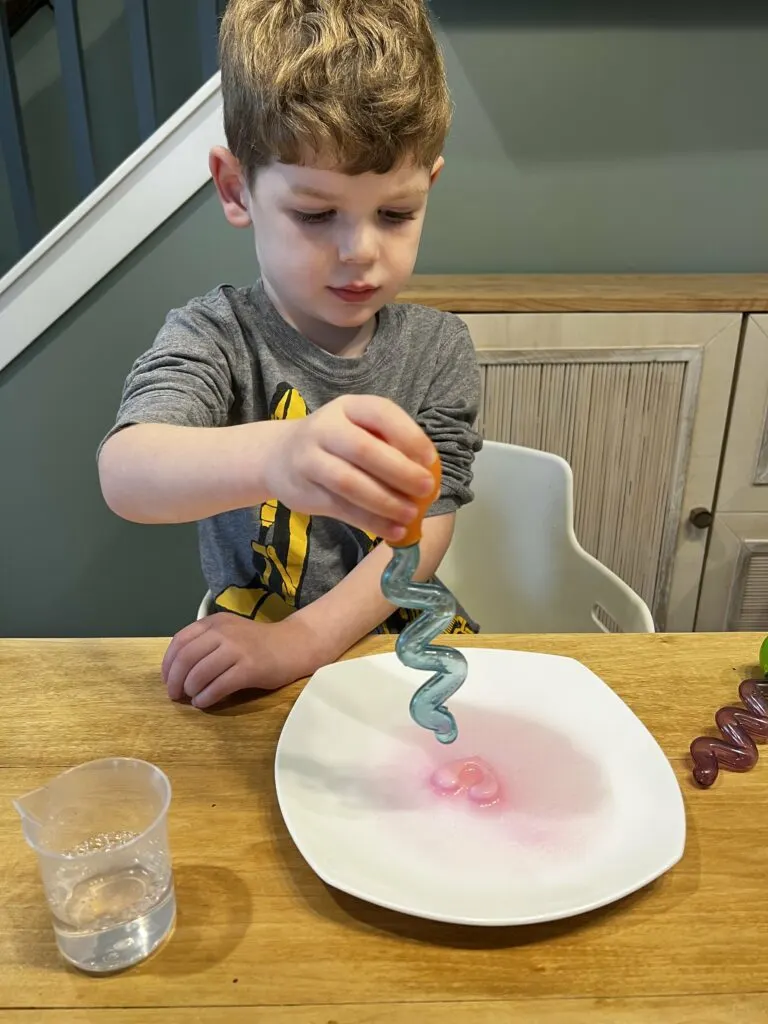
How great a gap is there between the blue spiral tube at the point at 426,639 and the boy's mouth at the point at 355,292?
376mm

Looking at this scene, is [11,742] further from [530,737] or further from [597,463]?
[597,463]

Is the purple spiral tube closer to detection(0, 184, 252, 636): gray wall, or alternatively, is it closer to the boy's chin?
the boy's chin

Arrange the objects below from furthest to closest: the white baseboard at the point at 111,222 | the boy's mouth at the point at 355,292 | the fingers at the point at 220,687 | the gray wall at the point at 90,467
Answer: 1. the gray wall at the point at 90,467
2. the white baseboard at the point at 111,222
3. the boy's mouth at the point at 355,292
4. the fingers at the point at 220,687

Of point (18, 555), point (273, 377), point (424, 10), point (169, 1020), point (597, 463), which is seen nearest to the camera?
point (169, 1020)

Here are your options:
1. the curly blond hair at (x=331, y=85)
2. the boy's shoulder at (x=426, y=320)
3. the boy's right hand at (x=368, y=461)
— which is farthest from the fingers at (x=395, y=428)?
the boy's shoulder at (x=426, y=320)

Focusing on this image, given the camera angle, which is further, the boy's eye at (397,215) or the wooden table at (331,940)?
the boy's eye at (397,215)

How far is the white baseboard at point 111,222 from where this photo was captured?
63.8 inches

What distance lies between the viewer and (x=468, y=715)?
0.69 metres

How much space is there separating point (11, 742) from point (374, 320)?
0.64m

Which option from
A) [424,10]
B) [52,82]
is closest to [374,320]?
[424,10]

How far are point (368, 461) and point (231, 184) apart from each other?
0.52m

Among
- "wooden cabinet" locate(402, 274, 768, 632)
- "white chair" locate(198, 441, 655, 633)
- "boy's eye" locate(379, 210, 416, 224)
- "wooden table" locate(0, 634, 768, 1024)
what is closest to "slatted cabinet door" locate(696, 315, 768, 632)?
"wooden cabinet" locate(402, 274, 768, 632)

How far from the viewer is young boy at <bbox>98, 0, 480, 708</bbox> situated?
548mm

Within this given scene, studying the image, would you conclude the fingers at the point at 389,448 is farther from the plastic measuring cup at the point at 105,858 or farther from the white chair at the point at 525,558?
the white chair at the point at 525,558
